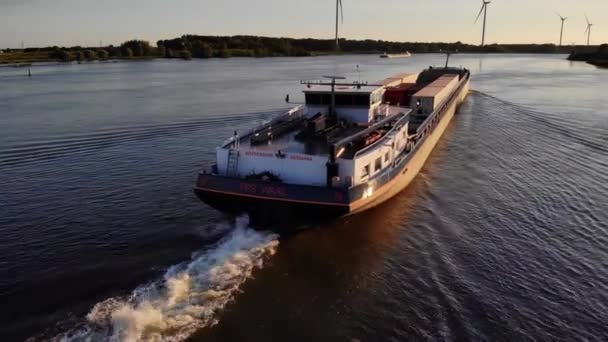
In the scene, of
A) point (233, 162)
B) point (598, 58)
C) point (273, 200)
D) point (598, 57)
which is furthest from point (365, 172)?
point (598, 57)

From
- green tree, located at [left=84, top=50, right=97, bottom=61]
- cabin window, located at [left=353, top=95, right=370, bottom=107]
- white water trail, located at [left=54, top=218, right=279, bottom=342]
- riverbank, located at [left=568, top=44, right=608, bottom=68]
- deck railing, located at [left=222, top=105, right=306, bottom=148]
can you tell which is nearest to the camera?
white water trail, located at [left=54, top=218, right=279, bottom=342]

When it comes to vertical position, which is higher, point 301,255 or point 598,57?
point 598,57

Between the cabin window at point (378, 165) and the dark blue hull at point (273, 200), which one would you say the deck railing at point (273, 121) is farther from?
the cabin window at point (378, 165)

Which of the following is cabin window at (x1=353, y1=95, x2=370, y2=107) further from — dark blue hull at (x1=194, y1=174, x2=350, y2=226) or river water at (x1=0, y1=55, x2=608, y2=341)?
dark blue hull at (x1=194, y1=174, x2=350, y2=226)

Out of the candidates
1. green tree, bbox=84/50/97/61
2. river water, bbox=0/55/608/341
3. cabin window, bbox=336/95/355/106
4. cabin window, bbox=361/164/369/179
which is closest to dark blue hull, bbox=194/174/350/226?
river water, bbox=0/55/608/341

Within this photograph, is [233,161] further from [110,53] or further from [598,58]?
[110,53]

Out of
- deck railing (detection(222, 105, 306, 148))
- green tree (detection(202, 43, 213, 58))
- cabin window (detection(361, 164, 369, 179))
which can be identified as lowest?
cabin window (detection(361, 164, 369, 179))
